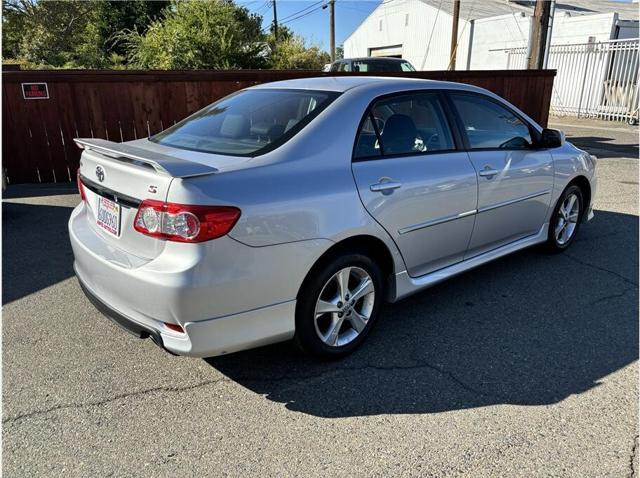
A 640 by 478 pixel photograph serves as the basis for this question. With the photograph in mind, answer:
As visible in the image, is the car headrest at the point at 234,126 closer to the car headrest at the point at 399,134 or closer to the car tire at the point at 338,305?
the car headrest at the point at 399,134

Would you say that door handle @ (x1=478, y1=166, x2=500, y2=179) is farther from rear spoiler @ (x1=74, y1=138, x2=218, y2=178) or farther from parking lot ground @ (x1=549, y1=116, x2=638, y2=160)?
parking lot ground @ (x1=549, y1=116, x2=638, y2=160)

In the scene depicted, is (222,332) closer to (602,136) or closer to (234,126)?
(234,126)

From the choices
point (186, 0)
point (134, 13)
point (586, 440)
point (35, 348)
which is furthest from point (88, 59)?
point (586, 440)

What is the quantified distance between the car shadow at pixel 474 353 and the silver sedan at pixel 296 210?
26 cm

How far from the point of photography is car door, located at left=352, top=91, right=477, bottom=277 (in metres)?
3.06

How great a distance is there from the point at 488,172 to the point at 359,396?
200 centimetres

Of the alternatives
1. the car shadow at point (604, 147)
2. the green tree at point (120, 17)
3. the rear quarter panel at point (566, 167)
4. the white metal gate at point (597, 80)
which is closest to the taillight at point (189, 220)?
the rear quarter panel at point (566, 167)

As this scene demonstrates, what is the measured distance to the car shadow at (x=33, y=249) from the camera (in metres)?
4.23

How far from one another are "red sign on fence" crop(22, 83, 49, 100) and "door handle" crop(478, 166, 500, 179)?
6.52 meters


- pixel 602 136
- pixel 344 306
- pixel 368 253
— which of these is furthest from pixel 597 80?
pixel 344 306

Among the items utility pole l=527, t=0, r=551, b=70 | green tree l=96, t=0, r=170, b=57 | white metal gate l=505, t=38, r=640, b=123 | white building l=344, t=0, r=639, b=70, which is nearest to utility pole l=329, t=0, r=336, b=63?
white building l=344, t=0, r=639, b=70

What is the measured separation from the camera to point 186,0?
1644 centimetres

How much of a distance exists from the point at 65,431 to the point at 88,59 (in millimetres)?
29344

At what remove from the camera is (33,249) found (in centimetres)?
500
